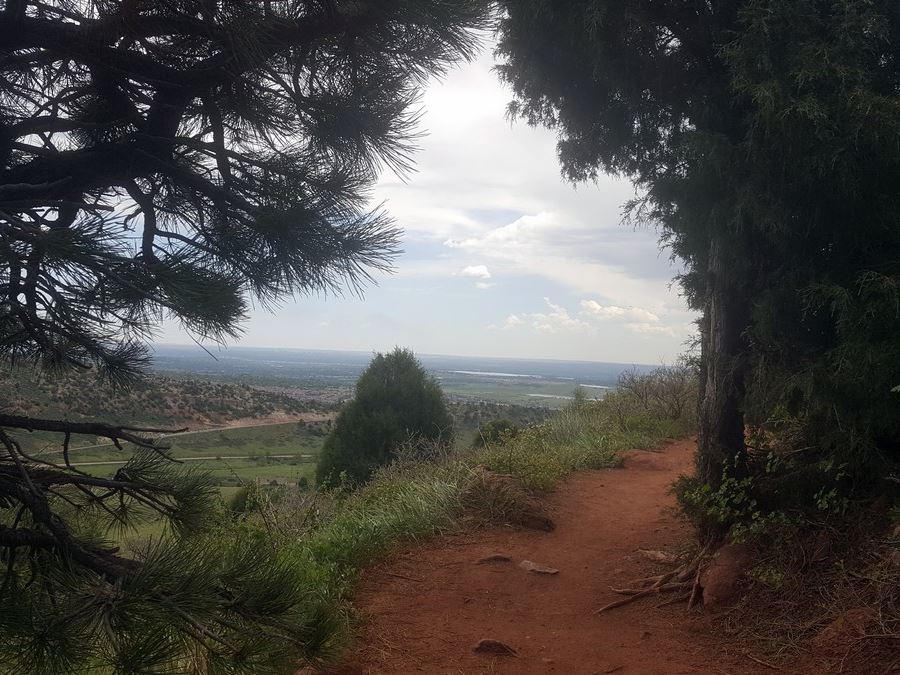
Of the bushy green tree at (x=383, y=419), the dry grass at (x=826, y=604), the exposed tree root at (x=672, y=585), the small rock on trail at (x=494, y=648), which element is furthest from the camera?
the bushy green tree at (x=383, y=419)

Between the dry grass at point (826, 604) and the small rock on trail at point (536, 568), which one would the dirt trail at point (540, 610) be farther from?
the dry grass at point (826, 604)

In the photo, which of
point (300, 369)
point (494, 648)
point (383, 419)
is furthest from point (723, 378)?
point (300, 369)

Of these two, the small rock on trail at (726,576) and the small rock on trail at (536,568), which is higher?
the small rock on trail at (726,576)

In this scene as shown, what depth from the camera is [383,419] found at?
10016 mm

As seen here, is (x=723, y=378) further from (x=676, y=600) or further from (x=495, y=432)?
(x=495, y=432)

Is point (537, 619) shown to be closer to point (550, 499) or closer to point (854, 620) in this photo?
point (854, 620)

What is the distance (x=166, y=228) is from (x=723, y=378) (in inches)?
148

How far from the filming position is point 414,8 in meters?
2.38

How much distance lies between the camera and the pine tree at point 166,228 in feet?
5.65

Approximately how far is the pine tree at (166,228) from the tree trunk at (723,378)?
277 centimetres

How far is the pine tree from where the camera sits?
1723 millimetres

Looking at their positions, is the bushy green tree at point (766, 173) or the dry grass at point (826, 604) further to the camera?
the bushy green tree at point (766, 173)

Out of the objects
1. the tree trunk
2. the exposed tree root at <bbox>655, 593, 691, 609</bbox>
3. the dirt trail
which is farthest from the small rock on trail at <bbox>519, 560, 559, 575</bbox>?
the tree trunk

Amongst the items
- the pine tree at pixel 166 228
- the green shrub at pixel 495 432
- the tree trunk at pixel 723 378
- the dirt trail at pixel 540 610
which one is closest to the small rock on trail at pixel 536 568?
the dirt trail at pixel 540 610
